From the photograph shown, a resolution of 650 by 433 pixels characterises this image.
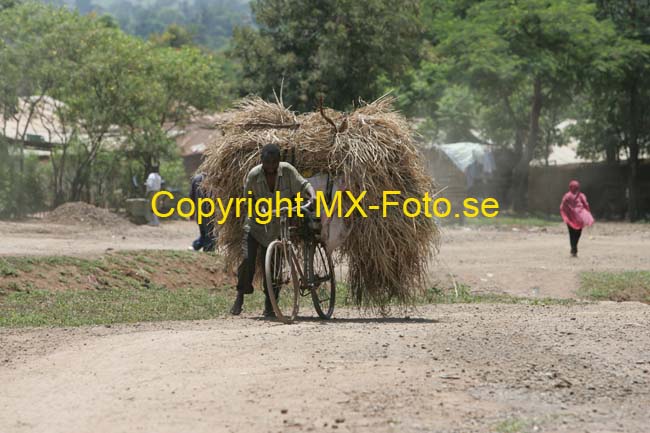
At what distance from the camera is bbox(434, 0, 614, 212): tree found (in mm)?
34219

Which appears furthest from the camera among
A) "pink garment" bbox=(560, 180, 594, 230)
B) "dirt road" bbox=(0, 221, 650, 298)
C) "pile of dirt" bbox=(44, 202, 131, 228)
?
"pile of dirt" bbox=(44, 202, 131, 228)

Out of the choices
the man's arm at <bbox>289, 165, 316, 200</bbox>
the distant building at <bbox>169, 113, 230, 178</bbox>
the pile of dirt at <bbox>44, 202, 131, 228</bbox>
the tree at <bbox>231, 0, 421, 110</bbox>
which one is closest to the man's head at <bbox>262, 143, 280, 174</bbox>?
the man's arm at <bbox>289, 165, 316, 200</bbox>

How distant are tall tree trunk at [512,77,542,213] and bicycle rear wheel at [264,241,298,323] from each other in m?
26.6

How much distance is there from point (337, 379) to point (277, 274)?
149 inches

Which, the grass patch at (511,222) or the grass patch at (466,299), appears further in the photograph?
the grass patch at (511,222)

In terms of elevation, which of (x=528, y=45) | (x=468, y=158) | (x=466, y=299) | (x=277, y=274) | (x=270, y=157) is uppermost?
(x=528, y=45)

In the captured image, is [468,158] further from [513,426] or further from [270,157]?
[513,426]

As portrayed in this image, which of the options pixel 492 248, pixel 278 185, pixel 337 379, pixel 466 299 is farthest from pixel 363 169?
pixel 492 248

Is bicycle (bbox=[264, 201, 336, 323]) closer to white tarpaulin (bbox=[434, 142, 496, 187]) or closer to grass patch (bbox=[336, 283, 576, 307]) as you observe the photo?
grass patch (bbox=[336, 283, 576, 307])

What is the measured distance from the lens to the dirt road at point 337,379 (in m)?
6.32

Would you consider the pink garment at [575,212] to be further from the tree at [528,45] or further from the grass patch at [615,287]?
the tree at [528,45]

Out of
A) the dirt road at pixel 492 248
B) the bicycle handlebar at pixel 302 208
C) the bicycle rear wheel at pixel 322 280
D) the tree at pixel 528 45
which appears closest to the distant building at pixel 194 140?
the tree at pixel 528 45

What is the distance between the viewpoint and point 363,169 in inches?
430

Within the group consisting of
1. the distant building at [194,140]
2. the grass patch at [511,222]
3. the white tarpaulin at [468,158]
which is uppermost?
the distant building at [194,140]
